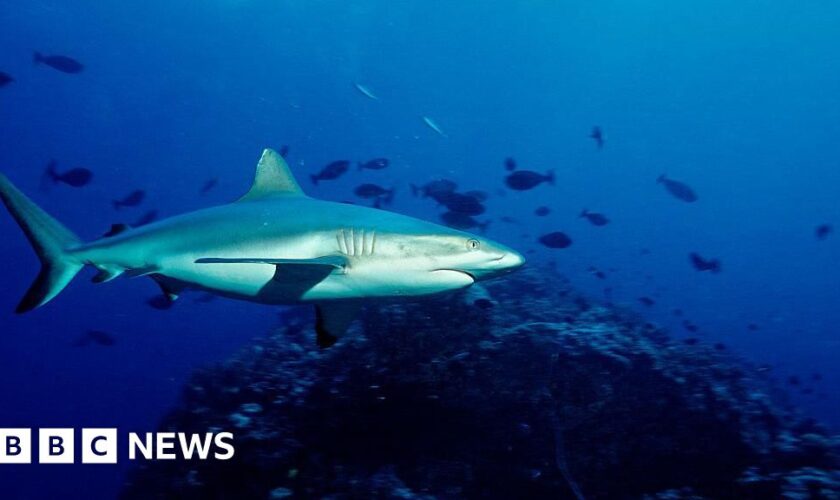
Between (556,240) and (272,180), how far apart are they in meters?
7.18

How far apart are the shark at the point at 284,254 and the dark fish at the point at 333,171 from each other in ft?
22.7

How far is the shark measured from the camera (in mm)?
3227

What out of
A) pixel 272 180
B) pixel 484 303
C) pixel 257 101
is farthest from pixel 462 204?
pixel 257 101

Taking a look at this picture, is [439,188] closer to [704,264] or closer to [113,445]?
[704,264]

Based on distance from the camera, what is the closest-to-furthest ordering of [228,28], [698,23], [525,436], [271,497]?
1. [271,497]
2. [525,436]
3. [228,28]
4. [698,23]

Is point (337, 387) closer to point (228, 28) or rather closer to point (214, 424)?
point (214, 424)

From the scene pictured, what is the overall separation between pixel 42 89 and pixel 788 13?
123606 mm

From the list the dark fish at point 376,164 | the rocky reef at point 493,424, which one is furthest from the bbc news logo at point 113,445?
the dark fish at point 376,164

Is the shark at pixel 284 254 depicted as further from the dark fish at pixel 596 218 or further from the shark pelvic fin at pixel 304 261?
the dark fish at pixel 596 218

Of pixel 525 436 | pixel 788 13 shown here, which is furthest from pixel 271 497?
pixel 788 13

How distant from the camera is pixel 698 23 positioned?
106 meters

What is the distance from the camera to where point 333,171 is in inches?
454

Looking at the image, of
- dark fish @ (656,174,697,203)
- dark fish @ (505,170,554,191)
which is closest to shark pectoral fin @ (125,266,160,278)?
dark fish @ (505,170,554,191)

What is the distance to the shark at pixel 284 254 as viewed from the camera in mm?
3227
